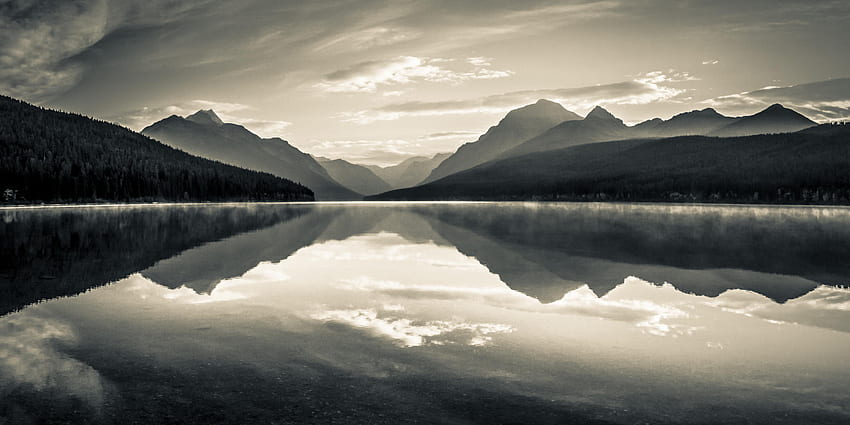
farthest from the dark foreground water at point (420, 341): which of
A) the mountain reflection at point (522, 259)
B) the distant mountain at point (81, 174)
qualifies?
the distant mountain at point (81, 174)

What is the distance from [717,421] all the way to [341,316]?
10.3m

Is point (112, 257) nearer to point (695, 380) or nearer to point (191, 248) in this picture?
point (191, 248)

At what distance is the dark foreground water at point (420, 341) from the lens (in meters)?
9.04

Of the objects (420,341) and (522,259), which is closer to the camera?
(420,341)

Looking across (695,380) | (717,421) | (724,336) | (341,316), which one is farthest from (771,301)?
(341,316)

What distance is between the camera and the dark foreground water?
356 inches

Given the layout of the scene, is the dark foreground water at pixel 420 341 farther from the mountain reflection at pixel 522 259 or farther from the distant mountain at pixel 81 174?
the distant mountain at pixel 81 174

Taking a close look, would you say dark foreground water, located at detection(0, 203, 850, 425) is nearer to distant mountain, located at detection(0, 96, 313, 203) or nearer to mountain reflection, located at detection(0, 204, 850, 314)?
mountain reflection, located at detection(0, 204, 850, 314)

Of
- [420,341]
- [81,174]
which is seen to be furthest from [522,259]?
[81,174]

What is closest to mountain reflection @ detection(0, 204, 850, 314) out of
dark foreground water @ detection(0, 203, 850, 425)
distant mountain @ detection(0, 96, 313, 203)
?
dark foreground water @ detection(0, 203, 850, 425)

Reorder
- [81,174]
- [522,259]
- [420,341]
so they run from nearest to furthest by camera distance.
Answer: [420,341] → [522,259] → [81,174]

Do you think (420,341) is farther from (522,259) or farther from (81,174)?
(81,174)

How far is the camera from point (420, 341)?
44.5ft

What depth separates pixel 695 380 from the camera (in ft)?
34.7
